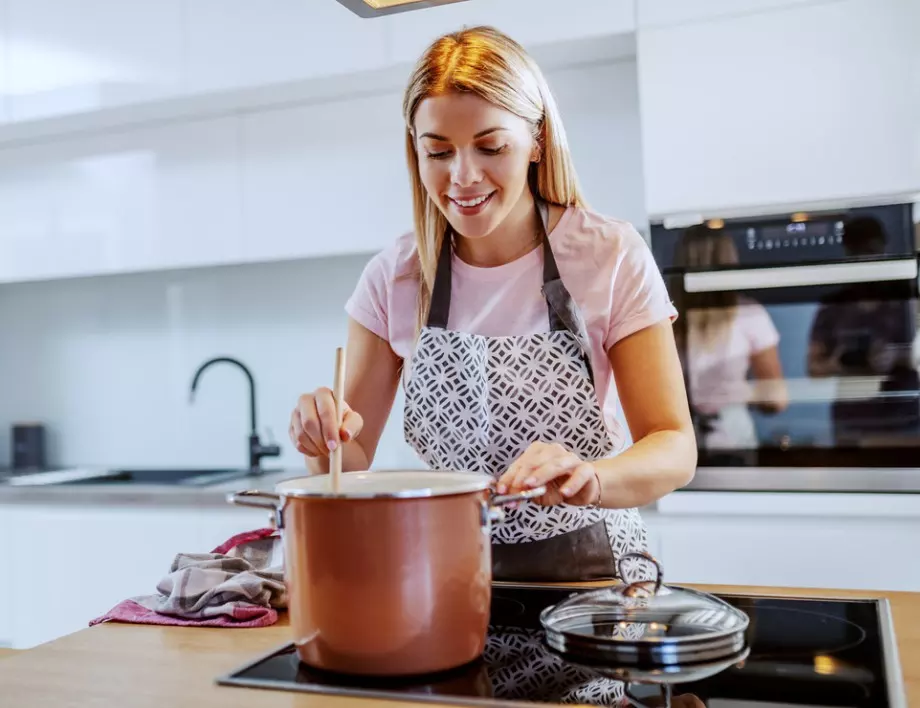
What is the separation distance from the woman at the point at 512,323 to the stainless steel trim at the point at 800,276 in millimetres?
823

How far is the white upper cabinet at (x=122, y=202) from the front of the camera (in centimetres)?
268

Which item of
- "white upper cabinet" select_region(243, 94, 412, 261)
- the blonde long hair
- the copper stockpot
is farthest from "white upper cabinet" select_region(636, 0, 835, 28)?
the copper stockpot

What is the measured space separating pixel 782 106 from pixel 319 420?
146 centimetres

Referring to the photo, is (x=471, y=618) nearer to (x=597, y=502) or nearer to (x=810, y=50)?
(x=597, y=502)

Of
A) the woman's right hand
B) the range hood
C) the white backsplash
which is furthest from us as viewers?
the white backsplash

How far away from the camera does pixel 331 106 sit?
8.43ft

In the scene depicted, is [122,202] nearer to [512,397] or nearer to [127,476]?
[127,476]

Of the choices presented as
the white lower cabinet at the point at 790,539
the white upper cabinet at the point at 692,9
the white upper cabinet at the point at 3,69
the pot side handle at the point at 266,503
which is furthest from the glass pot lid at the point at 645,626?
the white upper cabinet at the point at 3,69

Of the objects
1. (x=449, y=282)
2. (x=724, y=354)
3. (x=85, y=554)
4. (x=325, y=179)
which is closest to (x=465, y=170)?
(x=449, y=282)

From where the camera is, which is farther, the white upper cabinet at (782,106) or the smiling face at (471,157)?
the white upper cabinet at (782,106)

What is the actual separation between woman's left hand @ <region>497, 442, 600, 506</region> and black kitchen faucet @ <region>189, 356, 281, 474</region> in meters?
1.96

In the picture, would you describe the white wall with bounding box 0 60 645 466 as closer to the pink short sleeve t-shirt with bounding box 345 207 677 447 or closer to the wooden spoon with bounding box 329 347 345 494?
the pink short sleeve t-shirt with bounding box 345 207 677 447

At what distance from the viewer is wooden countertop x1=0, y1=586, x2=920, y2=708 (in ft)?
2.37

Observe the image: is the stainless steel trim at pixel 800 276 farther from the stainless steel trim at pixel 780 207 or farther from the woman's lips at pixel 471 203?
the woman's lips at pixel 471 203
